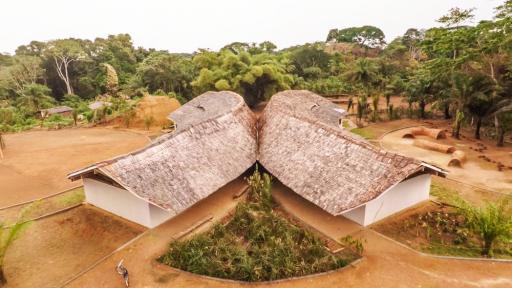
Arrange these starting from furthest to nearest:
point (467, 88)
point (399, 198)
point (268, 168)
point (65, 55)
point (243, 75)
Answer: point (65, 55)
point (243, 75)
point (467, 88)
point (268, 168)
point (399, 198)

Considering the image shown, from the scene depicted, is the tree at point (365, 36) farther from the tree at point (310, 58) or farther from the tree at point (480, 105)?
the tree at point (480, 105)

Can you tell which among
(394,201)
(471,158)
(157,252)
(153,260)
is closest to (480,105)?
(471,158)

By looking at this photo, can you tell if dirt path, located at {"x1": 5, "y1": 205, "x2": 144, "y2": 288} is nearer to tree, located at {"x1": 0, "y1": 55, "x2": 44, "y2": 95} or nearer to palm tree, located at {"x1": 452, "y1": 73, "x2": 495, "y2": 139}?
palm tree, located at {"x1": 452, "y1": 73, "x2": 495, "y2": 139}

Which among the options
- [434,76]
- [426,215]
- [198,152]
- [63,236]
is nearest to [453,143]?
[434,76]

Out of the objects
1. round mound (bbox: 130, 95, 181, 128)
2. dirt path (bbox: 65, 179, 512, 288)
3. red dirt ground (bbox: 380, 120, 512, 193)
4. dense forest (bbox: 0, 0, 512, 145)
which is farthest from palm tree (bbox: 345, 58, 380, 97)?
dirt path (bbox: 65, 179, 512, 288)

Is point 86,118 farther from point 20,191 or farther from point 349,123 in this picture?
point 349,123

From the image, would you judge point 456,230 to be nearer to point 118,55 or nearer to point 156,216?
point 156,216
